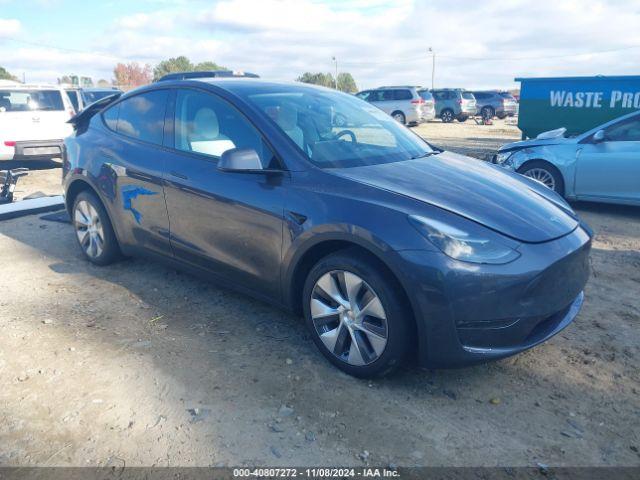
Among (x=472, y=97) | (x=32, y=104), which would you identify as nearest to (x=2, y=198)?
(x=32, y=104)

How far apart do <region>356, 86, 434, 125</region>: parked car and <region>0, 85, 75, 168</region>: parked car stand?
602 inches

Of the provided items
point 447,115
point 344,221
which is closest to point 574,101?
point 344,221

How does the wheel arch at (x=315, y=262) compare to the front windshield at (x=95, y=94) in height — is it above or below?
below

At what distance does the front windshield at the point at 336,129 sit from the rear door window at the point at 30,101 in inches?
315

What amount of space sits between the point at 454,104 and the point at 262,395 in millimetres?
28051

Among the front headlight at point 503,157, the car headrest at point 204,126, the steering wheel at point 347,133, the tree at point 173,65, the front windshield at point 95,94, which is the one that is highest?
the tree at point 173,65

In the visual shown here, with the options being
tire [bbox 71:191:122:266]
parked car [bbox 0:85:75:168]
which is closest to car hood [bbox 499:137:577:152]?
tire [bbox 71:191:122:266]

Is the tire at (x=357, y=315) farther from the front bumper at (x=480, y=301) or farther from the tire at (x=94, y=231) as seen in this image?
the tire at (x=94, y=231)

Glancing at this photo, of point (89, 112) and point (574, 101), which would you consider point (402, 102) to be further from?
point (89, 112)

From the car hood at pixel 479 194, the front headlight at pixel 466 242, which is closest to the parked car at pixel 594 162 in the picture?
the car hood at pixel 479 194

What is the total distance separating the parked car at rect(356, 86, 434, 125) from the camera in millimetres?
23344

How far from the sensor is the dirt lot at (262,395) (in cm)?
248

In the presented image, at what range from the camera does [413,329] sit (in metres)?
2.80

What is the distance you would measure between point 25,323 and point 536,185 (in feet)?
12.1
